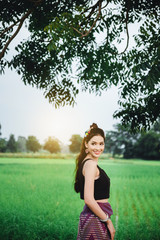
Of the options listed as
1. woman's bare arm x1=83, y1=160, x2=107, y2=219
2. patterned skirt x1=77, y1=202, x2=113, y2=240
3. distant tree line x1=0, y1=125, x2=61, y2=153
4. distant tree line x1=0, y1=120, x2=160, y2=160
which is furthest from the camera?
distant tree line x1=0, y1=125, x2=61, y2=153

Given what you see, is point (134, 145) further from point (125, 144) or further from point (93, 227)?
point (93, 227)

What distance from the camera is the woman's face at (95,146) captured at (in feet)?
8.71

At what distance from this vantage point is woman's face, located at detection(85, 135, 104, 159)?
265 centimetres

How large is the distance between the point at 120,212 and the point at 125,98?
3.95 metres

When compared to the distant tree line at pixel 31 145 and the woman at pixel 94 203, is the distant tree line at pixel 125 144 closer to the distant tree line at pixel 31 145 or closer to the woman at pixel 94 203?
the distant tree line at pixel 31 145

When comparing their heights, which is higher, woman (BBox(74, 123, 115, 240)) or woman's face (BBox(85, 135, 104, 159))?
woman's face (BBox(85, 135, 104, 159))

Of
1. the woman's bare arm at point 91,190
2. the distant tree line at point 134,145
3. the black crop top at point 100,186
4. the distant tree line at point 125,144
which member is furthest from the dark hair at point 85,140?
the distant tree line at point 134,145

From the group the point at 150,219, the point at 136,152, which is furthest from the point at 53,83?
the point at 136,152

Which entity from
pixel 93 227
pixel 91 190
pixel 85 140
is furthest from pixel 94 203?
pixel 85 140

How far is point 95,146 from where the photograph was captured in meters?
2.68

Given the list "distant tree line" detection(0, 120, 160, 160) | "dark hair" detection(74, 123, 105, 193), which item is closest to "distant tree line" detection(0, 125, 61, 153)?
"distant tree line" detection(0, 120, 160, 160)

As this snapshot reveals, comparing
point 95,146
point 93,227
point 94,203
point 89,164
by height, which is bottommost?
point 93,227

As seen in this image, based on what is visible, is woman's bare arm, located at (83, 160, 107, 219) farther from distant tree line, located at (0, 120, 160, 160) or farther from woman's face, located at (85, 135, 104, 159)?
distant tree line, located at (0, 120, 160, 160)

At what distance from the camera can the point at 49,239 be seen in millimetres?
5309
